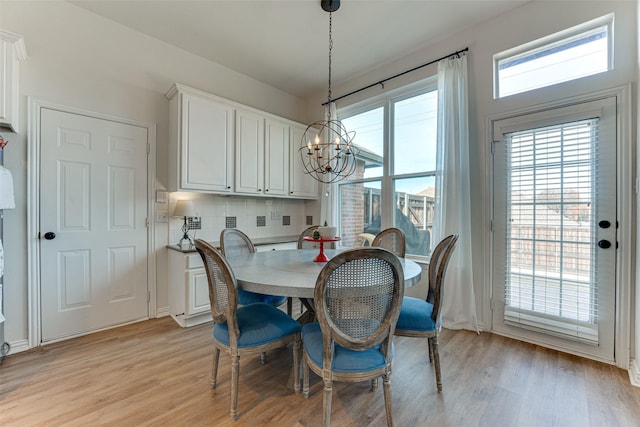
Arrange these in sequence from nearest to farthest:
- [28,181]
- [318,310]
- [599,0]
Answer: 1. [318,310]
2. [599,0]
3. [28,181]

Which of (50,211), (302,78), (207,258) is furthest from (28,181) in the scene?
(302,78)

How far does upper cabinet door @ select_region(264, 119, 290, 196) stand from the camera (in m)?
3.60

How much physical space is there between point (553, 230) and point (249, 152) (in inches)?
128

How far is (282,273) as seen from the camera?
1659mm

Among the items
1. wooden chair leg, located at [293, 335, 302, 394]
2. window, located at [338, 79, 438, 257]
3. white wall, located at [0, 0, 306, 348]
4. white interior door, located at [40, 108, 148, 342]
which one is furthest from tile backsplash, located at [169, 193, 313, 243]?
wooden chair leg, located at [293, 335, 302, 394]

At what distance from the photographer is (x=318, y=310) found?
4.15 ft

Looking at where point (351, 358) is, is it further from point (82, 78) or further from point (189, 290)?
point (82, 78)

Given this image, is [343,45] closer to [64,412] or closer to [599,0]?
[599,0]

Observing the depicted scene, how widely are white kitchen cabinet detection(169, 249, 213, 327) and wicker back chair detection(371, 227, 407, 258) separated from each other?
175 centimetres

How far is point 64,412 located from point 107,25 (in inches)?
130

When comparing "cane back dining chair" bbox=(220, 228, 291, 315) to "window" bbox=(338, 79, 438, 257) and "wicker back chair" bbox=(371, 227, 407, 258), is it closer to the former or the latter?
"wicker back chair" bbox=(371, 227, 407, 258)

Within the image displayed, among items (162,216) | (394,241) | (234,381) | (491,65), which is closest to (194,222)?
(162,216)

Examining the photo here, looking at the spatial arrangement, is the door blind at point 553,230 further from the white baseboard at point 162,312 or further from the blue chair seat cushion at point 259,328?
the white baseboard at point 162,312

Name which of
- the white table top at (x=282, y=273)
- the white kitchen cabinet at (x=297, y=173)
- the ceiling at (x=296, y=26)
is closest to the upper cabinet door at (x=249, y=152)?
the white kitchen cabinet at (x=297, y=173)
